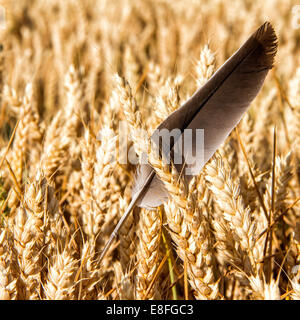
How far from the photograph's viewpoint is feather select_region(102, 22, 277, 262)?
2.13 feet

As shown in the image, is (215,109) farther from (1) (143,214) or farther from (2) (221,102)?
(1) (143,214)

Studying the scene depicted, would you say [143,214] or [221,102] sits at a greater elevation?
[221,102]

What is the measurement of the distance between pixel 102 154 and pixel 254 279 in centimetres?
44

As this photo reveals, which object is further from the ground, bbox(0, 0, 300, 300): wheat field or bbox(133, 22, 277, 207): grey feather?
bbox(133, 22, 277, 207): grey feather

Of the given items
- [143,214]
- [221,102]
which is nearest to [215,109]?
[221,102]

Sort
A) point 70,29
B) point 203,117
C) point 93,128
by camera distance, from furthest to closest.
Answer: point 70,29 < point 93,128 < point 203,117

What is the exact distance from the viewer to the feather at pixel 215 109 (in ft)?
2.13

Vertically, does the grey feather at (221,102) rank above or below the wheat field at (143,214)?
above

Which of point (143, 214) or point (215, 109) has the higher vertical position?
point (215, 109)

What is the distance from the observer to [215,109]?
676 millimetres
